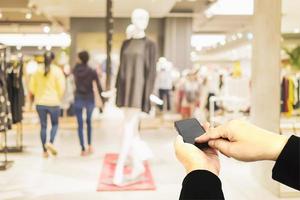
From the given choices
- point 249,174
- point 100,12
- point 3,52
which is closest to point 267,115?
point 249,174

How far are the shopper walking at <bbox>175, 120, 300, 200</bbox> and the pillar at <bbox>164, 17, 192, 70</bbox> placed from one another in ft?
42.4

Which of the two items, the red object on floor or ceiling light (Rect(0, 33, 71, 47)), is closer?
the red object on floor

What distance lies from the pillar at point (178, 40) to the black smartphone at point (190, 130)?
12.9 m

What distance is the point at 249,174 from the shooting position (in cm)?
550

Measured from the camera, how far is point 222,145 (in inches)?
29.8

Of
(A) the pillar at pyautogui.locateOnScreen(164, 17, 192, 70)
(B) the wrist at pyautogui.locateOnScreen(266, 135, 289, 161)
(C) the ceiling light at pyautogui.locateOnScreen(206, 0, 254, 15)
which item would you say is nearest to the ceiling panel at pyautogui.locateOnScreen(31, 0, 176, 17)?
(A) the pillar at pyautogui.locateOnScreen(164, 17, 192, 70)

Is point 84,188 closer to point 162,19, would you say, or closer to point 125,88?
point 125,88

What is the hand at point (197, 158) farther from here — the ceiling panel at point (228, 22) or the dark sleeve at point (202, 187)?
A: the ceiling panel at point (228, 22)

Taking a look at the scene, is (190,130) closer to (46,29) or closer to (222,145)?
(222,145)

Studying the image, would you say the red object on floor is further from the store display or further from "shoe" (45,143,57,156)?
the store display

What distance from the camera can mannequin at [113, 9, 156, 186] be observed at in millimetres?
4758

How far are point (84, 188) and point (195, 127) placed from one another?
4.09 m

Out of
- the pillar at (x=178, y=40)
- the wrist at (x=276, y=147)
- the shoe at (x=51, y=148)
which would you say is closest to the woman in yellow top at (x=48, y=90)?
the shoe at (x=51, y=148)

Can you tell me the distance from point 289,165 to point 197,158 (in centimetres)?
20
